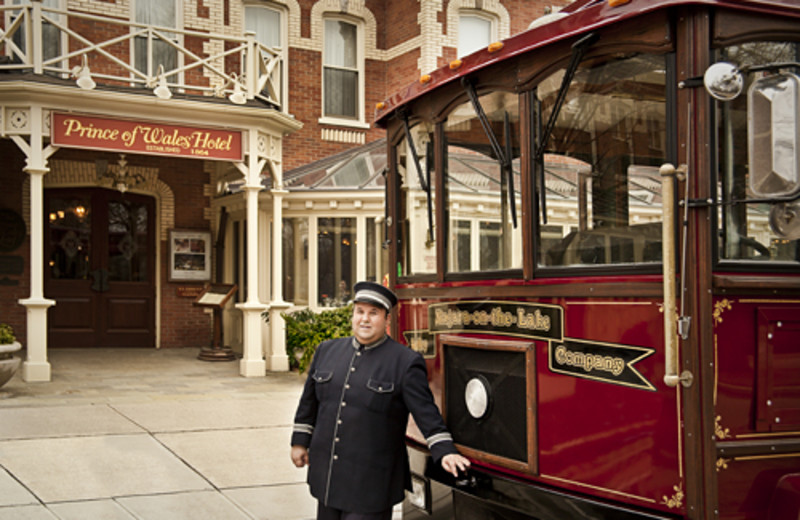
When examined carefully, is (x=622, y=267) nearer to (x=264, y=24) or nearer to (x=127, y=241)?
(x=127, y=241)

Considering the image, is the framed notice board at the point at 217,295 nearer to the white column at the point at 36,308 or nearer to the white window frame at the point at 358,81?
the white column at the point at 36,308

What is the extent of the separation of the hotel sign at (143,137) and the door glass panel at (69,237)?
3.49 m

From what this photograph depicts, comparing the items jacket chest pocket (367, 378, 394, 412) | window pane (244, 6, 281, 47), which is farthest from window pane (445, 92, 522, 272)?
window pane (244, 6, 281, 47)

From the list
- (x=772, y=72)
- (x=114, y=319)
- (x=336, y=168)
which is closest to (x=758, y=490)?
(x=772, y=72)

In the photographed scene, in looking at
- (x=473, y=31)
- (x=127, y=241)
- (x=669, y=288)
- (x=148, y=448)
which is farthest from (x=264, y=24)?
(x=669, y=288)

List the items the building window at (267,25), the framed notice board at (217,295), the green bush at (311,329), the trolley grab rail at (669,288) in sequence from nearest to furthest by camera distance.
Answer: the trolley grab rail at (669,288)
the green bush at (311,329)
the framed notice board at (217,295)
the building window at (267,25)

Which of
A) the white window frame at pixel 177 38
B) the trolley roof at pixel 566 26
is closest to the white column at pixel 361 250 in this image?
the white window frame at pixel 177 38

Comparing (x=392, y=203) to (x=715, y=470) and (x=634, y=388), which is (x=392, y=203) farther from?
(x=715, y=470)

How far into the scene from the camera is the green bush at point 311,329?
1106 centimetres

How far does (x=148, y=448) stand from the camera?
690 centimetres

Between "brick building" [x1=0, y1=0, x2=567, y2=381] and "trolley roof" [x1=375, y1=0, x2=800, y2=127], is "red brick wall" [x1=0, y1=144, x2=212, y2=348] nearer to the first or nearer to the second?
"brick building" [x1=0, y1=0, x2=567, y2=381]

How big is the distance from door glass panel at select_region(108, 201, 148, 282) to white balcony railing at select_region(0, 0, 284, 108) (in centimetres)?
222

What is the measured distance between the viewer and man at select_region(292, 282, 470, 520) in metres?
3.58

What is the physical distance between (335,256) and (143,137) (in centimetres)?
360
